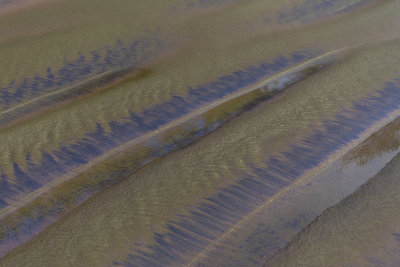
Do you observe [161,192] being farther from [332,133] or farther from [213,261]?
[332,133]

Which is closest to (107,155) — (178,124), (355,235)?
(178,124)

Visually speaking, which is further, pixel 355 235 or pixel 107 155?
pixel 107 155

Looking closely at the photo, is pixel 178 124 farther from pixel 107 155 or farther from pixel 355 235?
pixel 355 235

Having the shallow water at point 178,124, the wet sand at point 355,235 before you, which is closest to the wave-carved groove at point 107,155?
the shallow water at point 178,124

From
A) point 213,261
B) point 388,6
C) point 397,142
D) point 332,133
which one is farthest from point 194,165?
point 388,6

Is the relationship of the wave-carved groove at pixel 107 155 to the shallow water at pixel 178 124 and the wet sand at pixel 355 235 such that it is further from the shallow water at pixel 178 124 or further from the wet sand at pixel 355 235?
the wet sand at pixel 355 235

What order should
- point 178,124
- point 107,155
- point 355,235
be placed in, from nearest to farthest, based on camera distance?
point 355,235, point 107,155, point 178,124

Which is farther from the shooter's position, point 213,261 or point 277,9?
point 277,9

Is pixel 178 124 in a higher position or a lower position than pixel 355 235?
higher
